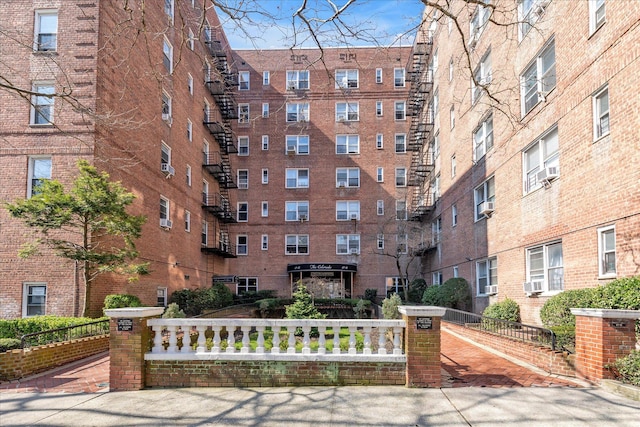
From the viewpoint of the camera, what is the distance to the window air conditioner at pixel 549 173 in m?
13.1

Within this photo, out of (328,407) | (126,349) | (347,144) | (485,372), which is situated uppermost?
(347,144)

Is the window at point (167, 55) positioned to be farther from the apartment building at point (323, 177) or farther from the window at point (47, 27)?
the apartment building at point (323, 177)

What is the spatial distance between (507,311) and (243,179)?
2504 cm

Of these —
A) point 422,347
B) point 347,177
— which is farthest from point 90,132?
point 347,177

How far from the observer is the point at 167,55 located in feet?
76.1

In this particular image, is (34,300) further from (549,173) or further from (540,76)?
(540,76)

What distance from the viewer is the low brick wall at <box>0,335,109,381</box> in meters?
8.85

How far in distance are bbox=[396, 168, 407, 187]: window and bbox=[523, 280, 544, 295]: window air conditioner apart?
70.0 ft

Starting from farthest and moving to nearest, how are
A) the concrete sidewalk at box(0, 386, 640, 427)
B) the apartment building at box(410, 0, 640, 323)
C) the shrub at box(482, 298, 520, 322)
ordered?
1. the shrub at box(482, 298, 520, 322)
2. the apartment building at box(410, 0, 640, 323)
3. the concrete sidewalk at box(0, 386, 640, 427)

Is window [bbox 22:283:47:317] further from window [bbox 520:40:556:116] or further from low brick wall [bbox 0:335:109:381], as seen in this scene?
window [bbox 520:40:556:116]

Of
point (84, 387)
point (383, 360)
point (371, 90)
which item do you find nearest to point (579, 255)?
point (383, 360)

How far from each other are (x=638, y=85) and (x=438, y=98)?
18.8 m

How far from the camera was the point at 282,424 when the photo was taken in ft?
18.5

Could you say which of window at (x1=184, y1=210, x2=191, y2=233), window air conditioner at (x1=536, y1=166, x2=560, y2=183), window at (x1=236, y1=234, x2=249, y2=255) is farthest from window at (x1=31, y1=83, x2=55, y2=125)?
window at (x1=236, y1=234, x2=249, y2=255)
